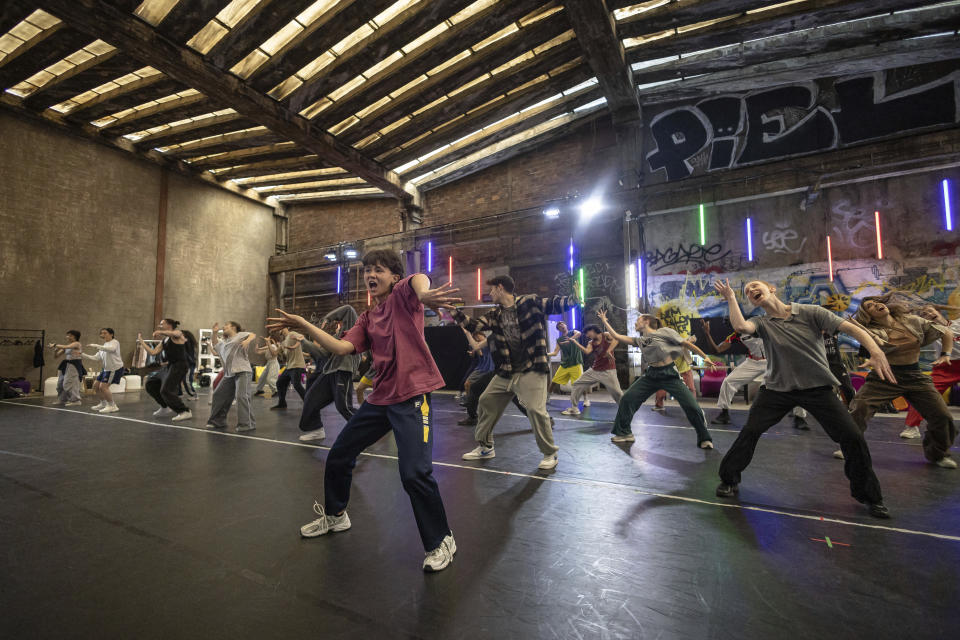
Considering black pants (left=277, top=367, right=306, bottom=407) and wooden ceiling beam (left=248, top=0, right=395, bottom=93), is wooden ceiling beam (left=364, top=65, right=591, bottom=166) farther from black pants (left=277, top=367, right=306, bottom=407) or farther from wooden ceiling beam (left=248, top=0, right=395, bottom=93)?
black pants (left=277, top=367, right=306, bottom=407)

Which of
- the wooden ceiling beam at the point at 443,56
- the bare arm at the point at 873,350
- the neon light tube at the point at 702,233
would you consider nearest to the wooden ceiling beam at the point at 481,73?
the wooden ceiling beam at the point at 443,56

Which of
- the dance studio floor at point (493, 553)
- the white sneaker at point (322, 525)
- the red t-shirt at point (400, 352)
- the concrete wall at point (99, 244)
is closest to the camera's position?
the dance studio floor at point (493, 553)

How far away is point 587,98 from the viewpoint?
41.0 feet

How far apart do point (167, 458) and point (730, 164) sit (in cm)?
1336

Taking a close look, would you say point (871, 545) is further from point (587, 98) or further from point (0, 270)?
point (0, 270)

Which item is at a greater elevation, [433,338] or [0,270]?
[0,270]

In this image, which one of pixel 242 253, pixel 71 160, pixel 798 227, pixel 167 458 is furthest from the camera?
pixel 242 253

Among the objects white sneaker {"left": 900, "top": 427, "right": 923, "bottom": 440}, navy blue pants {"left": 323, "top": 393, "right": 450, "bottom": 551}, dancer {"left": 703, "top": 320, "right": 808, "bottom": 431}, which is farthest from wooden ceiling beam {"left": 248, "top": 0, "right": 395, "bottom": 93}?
white sneaker {"left": 900, "top": 427, "right": 923, "bottom": 440}

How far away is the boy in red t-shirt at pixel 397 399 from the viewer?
85.3 inches

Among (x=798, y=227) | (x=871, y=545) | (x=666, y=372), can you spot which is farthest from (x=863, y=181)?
(x=871, y=545)

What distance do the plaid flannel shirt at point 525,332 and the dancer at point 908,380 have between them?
3.07m

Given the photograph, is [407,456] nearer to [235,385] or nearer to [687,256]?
[235,385]

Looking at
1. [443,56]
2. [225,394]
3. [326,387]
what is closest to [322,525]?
[326,387]

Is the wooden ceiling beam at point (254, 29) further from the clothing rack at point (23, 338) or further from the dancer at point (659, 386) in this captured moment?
the clothing rack at point (23, 338)
